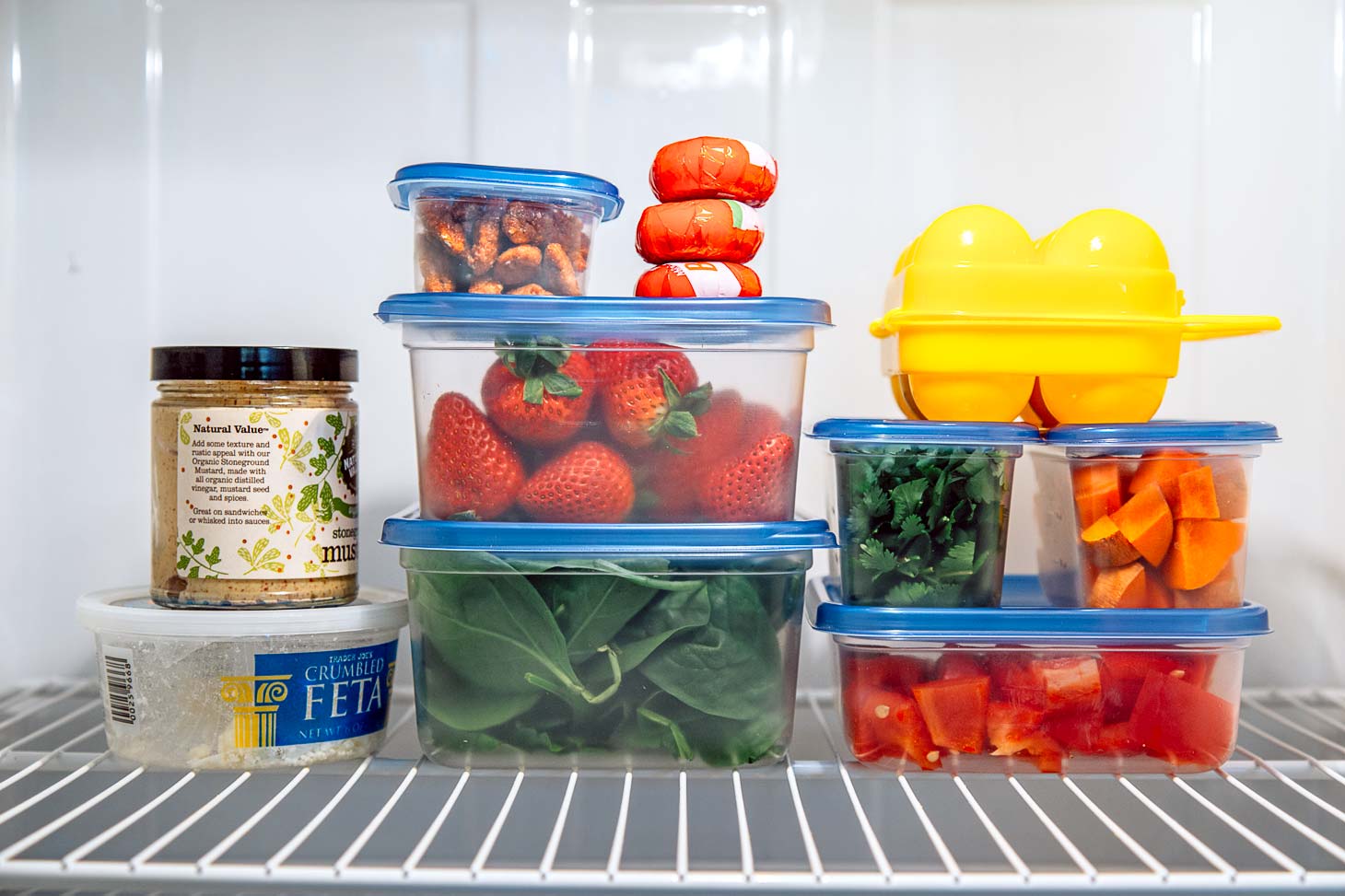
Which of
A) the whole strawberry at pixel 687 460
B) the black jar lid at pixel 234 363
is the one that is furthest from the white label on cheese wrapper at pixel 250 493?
the whole strawberry at pixel 687 460

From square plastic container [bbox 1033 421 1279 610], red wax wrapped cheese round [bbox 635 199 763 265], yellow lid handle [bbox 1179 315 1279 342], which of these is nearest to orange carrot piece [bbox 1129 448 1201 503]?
square plastic container [bbox 1033 421 1279 610]

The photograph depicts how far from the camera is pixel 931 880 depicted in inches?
27.2

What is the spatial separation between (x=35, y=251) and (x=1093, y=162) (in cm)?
109

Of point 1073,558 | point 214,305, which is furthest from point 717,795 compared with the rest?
point 214,305

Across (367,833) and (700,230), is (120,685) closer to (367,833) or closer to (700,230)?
(367,833)

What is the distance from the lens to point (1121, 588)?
0.88m

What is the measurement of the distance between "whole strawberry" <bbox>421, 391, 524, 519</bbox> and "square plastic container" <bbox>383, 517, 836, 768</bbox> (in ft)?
0.08

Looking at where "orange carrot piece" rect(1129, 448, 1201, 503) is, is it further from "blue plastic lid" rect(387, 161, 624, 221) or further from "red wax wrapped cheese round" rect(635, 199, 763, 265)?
"blue plastic lid" rect(387, 161, 624, 221)

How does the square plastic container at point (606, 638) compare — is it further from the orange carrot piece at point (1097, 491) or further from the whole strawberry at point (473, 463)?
the orange carrot piece at point (1097, 491)

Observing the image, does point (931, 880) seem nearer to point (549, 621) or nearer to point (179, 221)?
point (549, 621)

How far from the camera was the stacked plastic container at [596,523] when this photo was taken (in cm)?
86

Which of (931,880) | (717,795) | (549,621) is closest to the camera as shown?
(931,880)

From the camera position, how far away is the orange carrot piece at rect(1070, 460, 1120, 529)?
0.89m

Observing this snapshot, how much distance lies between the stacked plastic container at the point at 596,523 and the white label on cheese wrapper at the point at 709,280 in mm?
32
